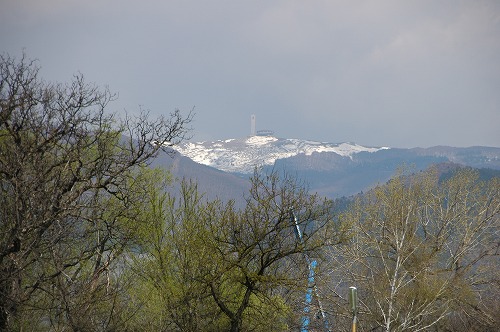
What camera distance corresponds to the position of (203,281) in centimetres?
2525

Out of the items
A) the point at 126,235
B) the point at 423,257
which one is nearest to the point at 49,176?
the point at 126,235

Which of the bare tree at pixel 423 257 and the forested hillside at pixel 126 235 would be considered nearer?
the forested hillside at pixel 126 235

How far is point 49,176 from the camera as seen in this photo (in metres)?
21.0

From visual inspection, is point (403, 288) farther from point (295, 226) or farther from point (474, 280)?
point (295, 226)

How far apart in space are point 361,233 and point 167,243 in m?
18.3

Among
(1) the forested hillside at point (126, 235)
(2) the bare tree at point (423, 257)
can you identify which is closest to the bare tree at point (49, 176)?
(1) the forested hillside at point (126, 235)

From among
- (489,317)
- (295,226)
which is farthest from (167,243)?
(489,317)

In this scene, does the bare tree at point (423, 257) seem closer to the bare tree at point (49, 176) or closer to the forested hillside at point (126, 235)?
the forested hillside at point (126, 235)

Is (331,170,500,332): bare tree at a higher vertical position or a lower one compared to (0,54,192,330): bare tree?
lower

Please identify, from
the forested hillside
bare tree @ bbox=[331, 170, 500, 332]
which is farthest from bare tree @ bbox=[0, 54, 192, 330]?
bare tree @ bbox=[331, 170, 500, 332]

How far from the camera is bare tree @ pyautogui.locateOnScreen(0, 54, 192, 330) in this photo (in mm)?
17703

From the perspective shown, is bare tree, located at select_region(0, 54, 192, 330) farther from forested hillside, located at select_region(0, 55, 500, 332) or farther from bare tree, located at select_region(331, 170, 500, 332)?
bare tree, located at select_region(331, 170, 500, 332)

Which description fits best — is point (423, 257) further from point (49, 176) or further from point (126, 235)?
point (49, 176)

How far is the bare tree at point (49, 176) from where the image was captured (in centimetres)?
1770
